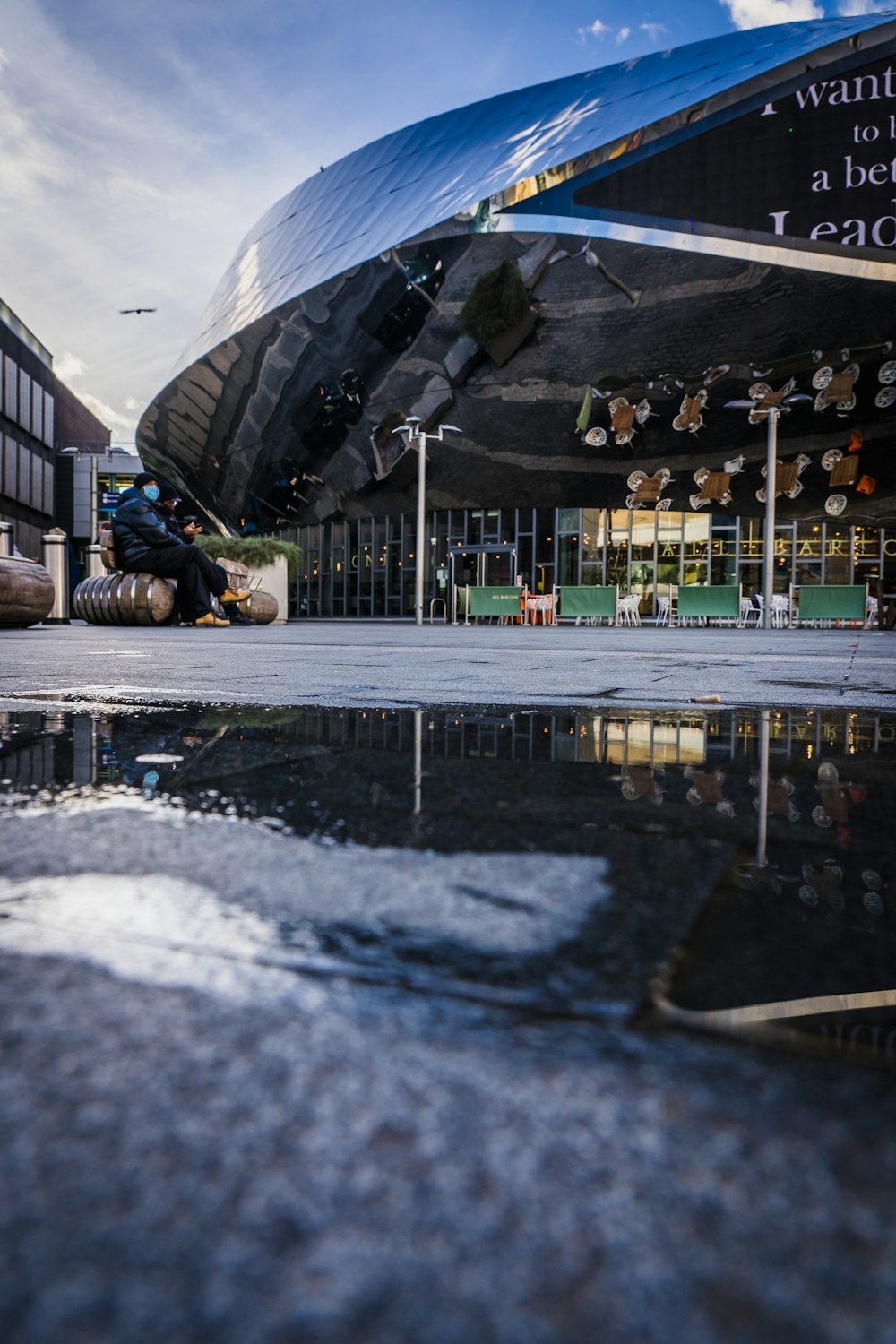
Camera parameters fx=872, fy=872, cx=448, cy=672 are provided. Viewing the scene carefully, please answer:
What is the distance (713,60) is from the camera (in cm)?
2705

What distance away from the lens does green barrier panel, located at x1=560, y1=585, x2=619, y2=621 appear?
27.2 m

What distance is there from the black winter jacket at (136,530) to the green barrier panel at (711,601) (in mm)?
18434

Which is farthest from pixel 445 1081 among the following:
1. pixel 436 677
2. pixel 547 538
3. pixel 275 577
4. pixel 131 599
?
pixel 547 538

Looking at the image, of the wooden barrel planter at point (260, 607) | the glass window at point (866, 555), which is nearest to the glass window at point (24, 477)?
the wooden barrel planter at point (260, 607)

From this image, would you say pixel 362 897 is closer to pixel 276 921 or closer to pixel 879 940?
pixel 276 921

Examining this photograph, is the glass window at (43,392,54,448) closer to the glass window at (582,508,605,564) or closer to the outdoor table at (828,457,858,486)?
the glass window at (582,508,605,564)

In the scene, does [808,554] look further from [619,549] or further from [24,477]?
[24,477]

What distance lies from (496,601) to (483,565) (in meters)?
6.67

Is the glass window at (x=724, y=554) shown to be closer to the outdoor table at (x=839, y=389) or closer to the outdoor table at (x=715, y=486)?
the outdoor table at (x=715, y=486)

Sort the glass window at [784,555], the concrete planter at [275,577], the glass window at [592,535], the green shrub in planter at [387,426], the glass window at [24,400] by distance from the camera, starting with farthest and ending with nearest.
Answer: the glass window at [24,400] → the glass window at [592,535] → the glass window at [784,555] → the green shrub in planter at [387,426] → the concrete planter at [275,577]

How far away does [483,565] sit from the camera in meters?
35.1

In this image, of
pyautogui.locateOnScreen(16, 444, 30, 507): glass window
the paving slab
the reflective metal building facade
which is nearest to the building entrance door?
the reflective metal building facade

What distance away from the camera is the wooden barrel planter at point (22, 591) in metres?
8.58

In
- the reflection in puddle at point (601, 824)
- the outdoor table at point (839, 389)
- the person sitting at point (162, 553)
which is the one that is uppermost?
the outdoor table at point (839, 389)
